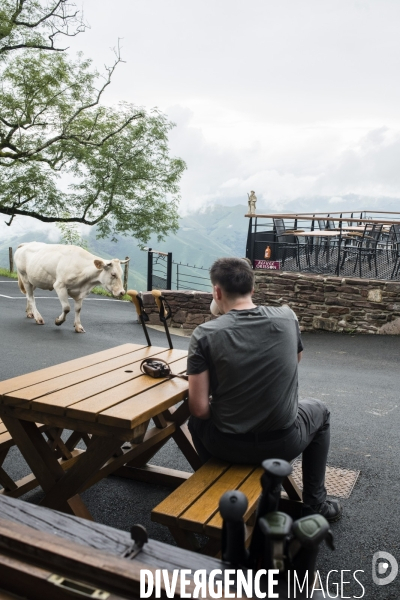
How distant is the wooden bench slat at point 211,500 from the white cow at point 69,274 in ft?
29.5

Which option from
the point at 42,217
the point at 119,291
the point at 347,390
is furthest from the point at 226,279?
the point at 42,217

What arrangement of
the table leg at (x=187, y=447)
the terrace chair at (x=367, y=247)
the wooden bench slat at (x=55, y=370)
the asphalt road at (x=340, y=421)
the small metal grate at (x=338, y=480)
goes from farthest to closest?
the terrace chair at (x=367, y=247) < the small metal grate at (x=338, y=480) < the table leg at (x=187, y=447) < the asphalt road at (x=340, y=421) < the wooden bench slat at (x=55, y=370)

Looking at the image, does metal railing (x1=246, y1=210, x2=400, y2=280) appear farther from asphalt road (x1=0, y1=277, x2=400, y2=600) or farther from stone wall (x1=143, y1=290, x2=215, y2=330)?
asphalt road (x1=0, y1=277, x2=400, y2=600)

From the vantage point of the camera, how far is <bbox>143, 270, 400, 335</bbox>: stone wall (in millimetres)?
12414

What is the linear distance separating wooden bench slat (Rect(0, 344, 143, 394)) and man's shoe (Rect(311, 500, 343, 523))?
1.64m

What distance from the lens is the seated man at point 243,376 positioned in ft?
10.3

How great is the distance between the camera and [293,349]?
326 centimetres

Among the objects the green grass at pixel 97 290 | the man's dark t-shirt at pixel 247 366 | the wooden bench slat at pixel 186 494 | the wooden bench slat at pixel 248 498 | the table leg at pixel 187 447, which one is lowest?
the green grass at pixel 97 290

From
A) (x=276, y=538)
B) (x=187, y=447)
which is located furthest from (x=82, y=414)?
(x=276, y=538)

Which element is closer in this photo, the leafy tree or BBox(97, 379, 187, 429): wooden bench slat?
BBox(97, 379, 187, 429): wooden bench slat

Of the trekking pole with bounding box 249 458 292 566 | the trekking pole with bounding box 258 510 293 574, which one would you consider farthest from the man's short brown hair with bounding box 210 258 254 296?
the trekking pole with bounding box 258 510 293 574

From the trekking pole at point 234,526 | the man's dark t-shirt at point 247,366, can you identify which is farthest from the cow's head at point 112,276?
the trekking pole at point 234,526

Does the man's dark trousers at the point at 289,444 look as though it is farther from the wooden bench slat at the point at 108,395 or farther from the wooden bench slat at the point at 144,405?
the wooden bench slat at the point at 108,395

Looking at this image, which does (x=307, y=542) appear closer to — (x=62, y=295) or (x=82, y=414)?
(x=82, y=414)
